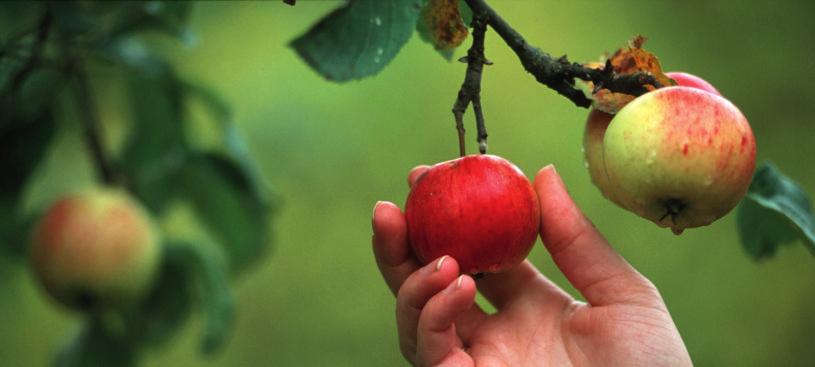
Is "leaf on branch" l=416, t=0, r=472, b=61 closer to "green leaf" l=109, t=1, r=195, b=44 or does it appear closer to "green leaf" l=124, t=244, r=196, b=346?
"green leaf" l=109, t=1, r=195, b=44

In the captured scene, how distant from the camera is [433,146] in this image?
2430 mm

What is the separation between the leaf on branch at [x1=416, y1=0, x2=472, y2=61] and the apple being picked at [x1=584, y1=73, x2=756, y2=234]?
156 millimetres

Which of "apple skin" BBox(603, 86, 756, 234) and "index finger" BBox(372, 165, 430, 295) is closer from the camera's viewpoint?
"apple skin" BBox(603, 86, 756, 234)

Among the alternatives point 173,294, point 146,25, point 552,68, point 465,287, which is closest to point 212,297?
point 173,294

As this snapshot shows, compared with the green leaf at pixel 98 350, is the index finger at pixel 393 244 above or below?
above

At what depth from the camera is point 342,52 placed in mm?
651

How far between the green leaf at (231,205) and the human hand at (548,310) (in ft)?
1.75

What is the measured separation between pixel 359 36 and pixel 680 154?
0.87 feet

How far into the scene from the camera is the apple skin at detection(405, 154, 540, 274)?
75 cm

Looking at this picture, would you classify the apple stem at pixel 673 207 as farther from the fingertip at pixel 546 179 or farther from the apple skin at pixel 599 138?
the fingertip at pixel 546 179

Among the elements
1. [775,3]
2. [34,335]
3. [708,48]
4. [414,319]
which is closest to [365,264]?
[34,335]

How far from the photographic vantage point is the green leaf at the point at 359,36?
644 mm

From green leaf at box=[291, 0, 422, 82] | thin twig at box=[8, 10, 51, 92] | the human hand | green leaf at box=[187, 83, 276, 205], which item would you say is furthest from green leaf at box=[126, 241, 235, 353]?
green leaf at box=[291, 0, 422, 82]

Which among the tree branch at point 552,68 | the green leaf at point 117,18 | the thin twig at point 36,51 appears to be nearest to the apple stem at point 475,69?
the tree branch at point 552,68
